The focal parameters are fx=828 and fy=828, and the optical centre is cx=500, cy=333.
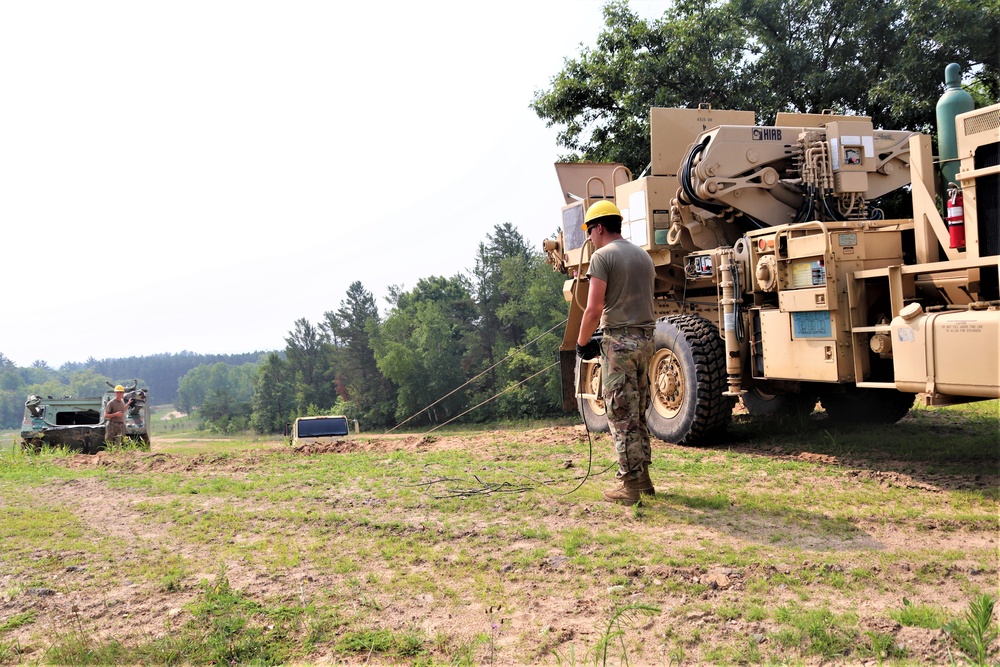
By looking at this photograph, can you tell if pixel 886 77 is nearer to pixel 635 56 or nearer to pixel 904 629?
pixel 635 56

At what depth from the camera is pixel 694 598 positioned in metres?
3.87

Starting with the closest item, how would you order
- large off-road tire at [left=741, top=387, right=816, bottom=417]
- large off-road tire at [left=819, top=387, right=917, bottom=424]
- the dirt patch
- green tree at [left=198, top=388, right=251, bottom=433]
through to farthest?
the dirt patch → large off-road tire at [left=819, top=387, right=917, bottom=424] → large off-road tire at [left=741, top=387, right=816, bottom=417] → green tree at [left=198, top=388, right=251, bottom=433]

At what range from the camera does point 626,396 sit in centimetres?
584

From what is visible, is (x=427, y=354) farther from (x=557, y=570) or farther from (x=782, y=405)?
(x=557, y=570)

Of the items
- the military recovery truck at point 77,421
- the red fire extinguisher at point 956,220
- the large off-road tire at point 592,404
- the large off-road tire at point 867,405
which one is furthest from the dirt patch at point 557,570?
the military recovery truck at point 77,421

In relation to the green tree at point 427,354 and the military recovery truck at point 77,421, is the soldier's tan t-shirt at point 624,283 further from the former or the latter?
the green tree at point 427,354

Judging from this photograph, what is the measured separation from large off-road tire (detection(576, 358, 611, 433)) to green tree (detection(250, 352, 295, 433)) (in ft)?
272

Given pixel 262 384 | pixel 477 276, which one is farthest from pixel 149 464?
pixel 262 384

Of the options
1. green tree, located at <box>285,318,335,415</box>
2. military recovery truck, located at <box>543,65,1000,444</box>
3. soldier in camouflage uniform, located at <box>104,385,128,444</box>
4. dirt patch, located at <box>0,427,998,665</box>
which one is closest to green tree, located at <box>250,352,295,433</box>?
green tree, located at <box>285,318,335,415</box>

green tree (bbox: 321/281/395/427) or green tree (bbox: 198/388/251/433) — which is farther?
green tree (bbox: 198/388/251/433)

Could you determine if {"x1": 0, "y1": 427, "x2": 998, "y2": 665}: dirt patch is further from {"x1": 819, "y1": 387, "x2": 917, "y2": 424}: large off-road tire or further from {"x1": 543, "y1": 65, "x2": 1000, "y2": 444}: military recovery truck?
{"x1": 819, "y1": 387, "x2": 917, "y2": 424}: large off-road tire

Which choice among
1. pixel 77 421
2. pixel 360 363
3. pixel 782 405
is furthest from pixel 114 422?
pixel 360 363

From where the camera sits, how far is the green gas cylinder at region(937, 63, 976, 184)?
6523 mm

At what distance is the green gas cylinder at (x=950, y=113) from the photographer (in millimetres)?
6523
